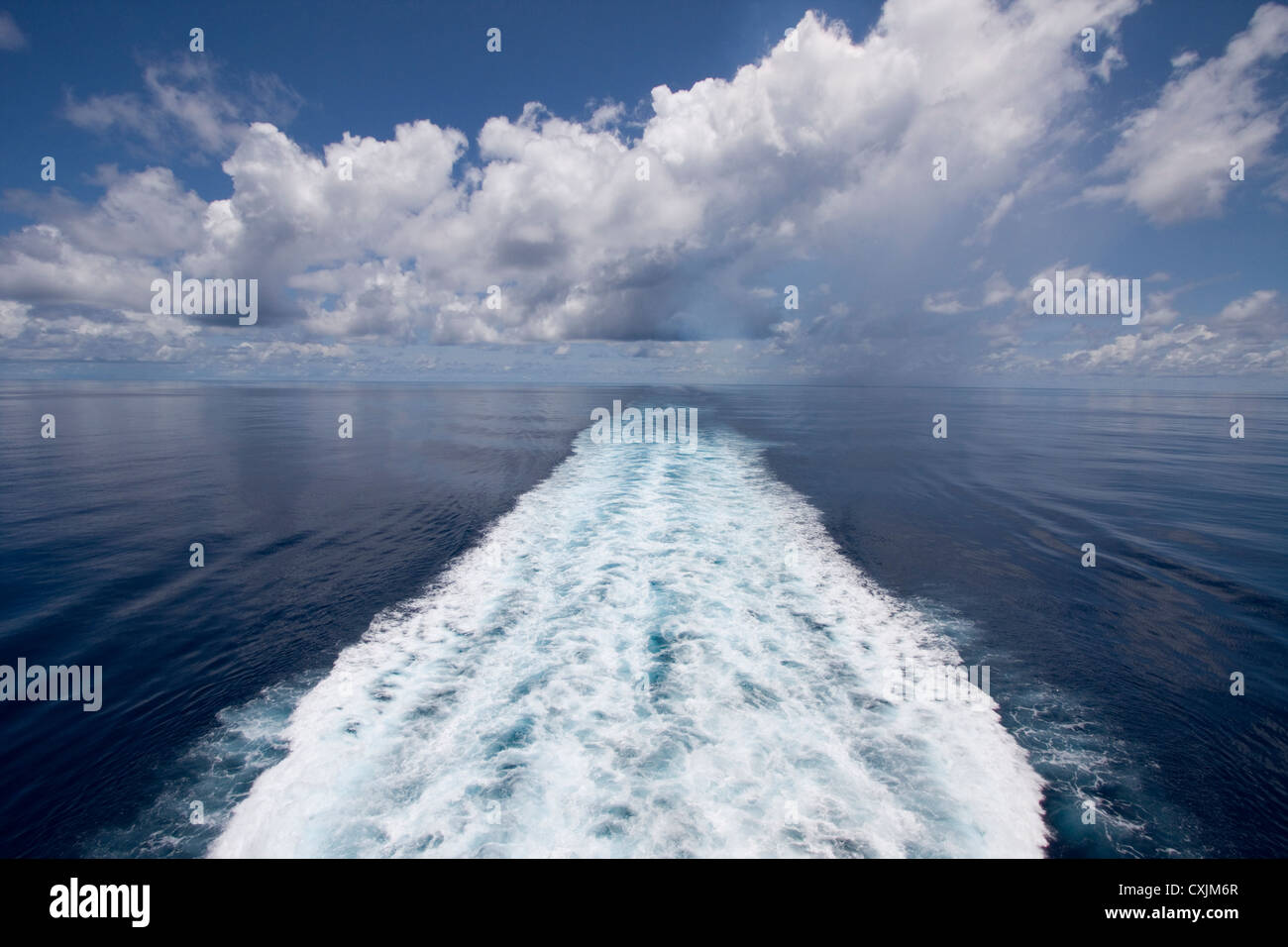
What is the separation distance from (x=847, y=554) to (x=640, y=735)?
1178 centimetres

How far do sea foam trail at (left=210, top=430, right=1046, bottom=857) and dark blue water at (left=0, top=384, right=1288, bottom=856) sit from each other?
889mm

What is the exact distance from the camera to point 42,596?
14312mm

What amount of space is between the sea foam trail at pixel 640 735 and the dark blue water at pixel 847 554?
89 cm

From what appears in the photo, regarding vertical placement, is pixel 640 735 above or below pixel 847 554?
below

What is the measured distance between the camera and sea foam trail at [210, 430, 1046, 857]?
715 cm

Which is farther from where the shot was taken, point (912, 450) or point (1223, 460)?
point (912, 450)

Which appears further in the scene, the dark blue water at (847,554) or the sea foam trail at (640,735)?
the dark blue water at (847,554)

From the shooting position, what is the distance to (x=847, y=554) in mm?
18250

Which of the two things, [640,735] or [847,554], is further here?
[847,554]

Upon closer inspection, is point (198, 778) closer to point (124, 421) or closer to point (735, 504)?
point (735, 504)

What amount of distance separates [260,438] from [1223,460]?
79417 millimetres

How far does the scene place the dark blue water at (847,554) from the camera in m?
7.93

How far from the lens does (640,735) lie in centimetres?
912
